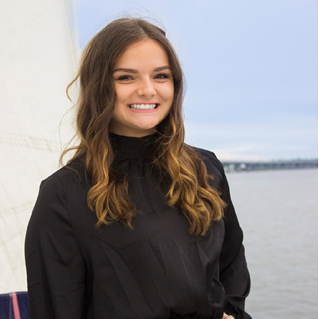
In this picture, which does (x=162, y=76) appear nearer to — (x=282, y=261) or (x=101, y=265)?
(x=101, y=265)

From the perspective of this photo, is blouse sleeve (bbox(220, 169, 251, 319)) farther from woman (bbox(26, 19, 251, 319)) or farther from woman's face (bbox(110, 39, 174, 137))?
woman's face (bbox(110, 39, 174, 137))

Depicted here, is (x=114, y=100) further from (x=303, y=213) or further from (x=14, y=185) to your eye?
(x=303, y=213)

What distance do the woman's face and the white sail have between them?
566 mm

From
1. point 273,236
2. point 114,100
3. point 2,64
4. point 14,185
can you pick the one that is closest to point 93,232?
point 114,100

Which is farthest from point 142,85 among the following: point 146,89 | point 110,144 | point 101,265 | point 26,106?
point 26,106

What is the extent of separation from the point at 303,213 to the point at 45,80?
2243 cm

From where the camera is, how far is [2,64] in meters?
2.00

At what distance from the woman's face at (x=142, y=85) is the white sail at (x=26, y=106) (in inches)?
22.3

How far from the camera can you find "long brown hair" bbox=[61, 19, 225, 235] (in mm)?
1539

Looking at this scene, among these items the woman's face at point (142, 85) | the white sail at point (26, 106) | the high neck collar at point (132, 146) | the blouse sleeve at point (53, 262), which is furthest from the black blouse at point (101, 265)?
the white sail at point (26, 106)

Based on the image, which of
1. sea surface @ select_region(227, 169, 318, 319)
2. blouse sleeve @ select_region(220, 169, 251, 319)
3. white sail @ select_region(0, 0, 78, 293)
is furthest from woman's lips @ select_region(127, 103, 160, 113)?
sea surface @ select_region(227, 169, 318, 319)

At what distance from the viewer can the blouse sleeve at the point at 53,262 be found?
60.0 inches

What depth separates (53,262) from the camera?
1.53 meters

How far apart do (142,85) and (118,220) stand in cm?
42
